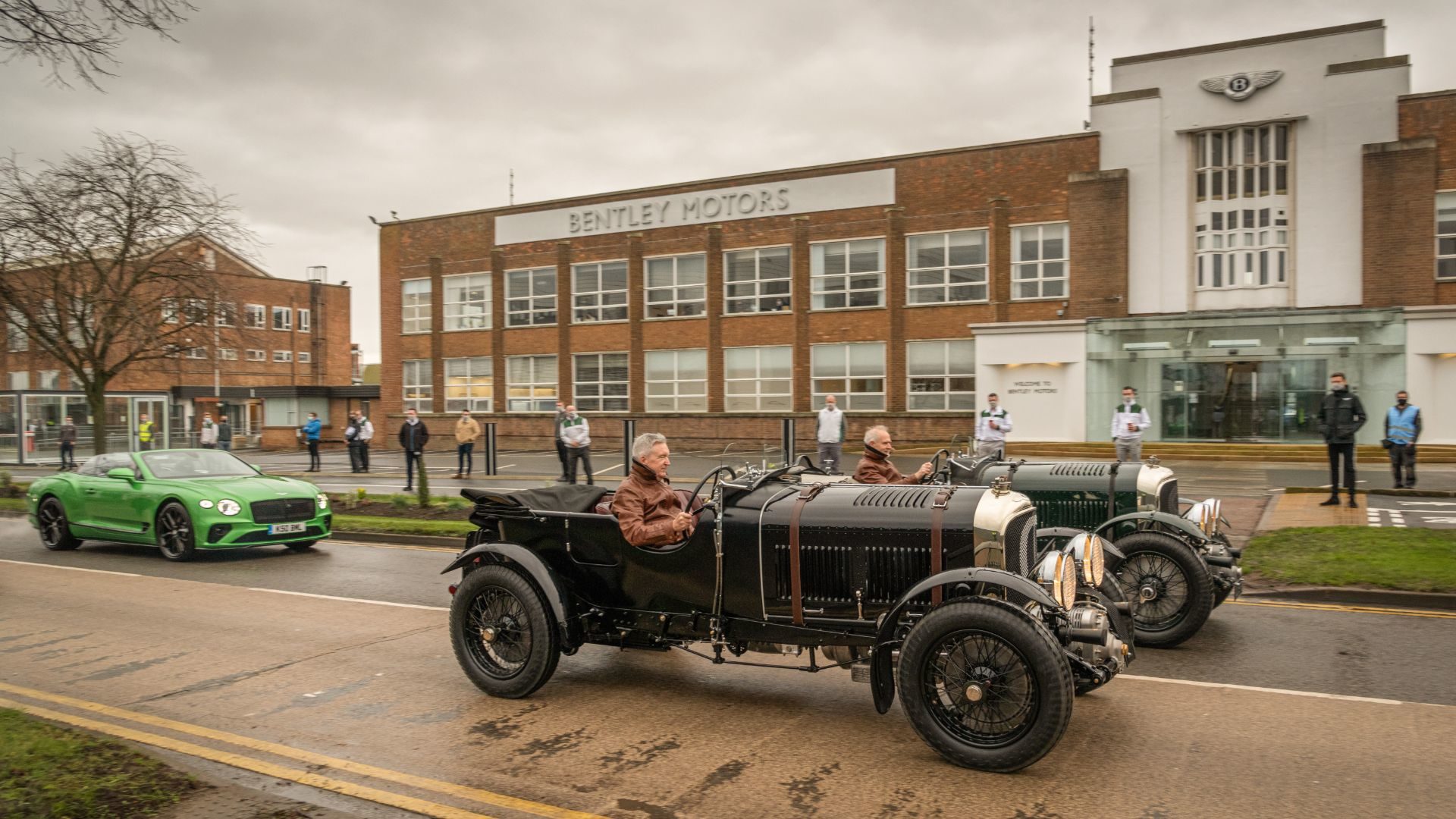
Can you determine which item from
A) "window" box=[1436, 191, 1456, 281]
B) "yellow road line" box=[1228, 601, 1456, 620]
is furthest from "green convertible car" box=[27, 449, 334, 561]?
"window" box=[1436, 191, 1456, 281]

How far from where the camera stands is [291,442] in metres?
47.8

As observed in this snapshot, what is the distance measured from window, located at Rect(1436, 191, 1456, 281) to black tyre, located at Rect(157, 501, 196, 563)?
31.0 m

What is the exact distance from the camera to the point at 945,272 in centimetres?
3259

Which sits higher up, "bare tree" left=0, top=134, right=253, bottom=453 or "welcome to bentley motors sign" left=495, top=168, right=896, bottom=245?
"welcome to bentley motors sign" left=495, top=168, right=896, bottom=245

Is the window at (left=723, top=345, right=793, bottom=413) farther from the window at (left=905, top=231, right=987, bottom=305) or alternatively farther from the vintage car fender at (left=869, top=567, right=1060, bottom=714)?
the vintage car fender at (left=869, top=567, right=1060, bottom=714)

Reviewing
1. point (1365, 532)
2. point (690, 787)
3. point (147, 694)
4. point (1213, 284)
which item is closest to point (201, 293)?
point (147, 694)

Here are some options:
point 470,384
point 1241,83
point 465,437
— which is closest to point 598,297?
point 470,384

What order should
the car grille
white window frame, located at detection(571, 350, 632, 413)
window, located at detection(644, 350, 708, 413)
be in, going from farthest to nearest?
white window frame, located at detection(571, 350, 632, 413), window, located at detection(644, 350, 708, 413), the car grille

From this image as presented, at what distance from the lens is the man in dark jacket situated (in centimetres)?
1360

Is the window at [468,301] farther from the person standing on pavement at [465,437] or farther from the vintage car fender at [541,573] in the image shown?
the vintage car fender at [541,573]

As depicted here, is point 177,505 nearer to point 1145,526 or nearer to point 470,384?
point 1145,526

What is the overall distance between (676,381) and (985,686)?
33448mm

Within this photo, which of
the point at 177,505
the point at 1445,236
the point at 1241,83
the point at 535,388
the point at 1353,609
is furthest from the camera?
the point at 535,388

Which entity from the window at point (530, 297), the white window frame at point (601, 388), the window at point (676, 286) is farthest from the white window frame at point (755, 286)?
the window at point (530, 297)
